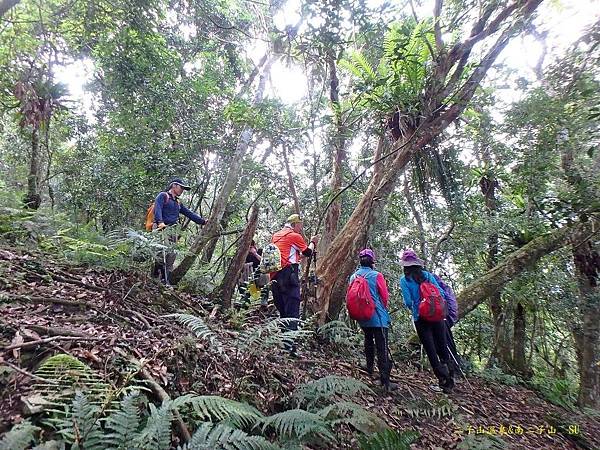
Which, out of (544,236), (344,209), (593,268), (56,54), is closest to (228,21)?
(56,54)

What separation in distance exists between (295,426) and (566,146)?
5942 mm

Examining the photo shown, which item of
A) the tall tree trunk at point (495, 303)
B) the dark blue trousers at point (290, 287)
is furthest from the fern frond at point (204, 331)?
the tall tree trunk at point (495, 303)

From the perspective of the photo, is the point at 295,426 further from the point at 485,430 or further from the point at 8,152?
the point at 8,152

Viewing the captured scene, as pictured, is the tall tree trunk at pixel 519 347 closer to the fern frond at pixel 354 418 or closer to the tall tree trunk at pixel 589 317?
the tall tree trunk at pixel 589 317

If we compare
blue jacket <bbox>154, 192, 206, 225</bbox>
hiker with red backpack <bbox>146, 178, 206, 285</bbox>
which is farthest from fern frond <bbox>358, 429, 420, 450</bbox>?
blue jacket <bbox>154, 192, 206, 225</bbox>

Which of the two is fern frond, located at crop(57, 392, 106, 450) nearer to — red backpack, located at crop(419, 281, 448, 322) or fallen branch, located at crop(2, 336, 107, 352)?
fallen branch, located at crop(2, 336, 107, 352)

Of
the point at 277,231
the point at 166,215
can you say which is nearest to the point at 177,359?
the point at 166,215

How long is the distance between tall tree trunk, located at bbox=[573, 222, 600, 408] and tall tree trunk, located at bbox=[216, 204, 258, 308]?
584cm

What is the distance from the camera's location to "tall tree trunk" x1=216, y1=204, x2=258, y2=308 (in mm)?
5648

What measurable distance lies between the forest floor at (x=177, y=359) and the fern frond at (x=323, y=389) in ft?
0.53

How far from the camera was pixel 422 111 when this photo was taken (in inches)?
271

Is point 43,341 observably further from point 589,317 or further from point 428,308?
point 589,317

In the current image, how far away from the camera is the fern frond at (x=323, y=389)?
3.45 meters

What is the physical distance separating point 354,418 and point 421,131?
5083 mm
